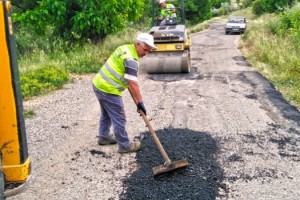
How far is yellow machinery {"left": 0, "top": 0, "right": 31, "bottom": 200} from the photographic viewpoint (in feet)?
9.05

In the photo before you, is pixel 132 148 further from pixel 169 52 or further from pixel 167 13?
pixel 167 13

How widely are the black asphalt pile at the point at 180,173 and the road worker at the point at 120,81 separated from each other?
0.43 meters

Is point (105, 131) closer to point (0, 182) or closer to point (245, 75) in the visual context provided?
point (0, 182)

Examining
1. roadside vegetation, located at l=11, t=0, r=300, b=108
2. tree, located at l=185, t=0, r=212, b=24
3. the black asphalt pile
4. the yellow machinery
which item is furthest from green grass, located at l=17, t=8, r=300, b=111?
tree, located at l=185, t=0, r=212, b=24

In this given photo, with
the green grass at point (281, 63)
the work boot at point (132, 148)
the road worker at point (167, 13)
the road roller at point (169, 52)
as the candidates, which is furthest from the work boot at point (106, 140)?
the road worker at point (167, 13)

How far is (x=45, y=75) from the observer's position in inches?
362

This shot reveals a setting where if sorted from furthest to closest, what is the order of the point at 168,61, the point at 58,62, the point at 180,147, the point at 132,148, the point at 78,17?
the point at 78,17
the point at 58,62
the point at 168,61
the point at 180,147
the point at 132,148

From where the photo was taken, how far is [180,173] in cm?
457

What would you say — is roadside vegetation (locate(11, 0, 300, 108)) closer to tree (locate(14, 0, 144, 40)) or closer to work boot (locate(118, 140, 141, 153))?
tree (locate(14, 0, 144, 40))

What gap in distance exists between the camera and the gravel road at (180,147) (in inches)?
165

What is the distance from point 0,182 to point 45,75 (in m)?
6.77

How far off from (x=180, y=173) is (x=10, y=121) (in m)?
2.37

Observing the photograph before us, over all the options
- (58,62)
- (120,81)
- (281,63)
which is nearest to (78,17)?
(58,62)

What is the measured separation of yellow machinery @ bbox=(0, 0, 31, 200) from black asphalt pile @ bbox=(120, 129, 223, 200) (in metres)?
1.36
